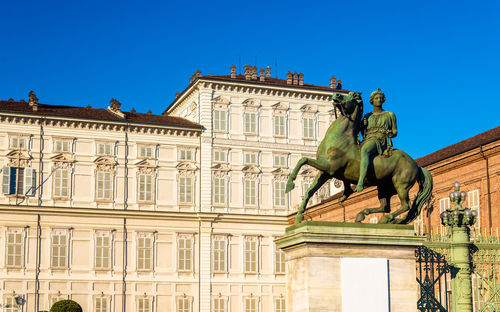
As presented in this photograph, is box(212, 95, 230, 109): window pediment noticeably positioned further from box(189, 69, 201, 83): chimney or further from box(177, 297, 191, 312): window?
box(177, 297, 191, 312): window

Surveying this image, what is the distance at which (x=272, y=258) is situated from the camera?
5056cm

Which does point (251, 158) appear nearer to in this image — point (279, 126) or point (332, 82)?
point (279, 126)

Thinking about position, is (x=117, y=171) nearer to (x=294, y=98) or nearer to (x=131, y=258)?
(x=131, y=258)

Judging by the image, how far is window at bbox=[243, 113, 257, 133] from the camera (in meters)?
51.7

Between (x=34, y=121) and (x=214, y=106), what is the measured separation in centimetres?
1182

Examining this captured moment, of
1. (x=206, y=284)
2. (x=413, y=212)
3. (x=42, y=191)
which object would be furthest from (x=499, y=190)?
(x=42, y=191)

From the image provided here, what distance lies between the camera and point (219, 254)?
49656mm

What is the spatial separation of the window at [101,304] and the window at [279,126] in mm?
16074

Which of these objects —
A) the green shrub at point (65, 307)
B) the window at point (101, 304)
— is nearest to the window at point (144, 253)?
the window at point (101, 304)

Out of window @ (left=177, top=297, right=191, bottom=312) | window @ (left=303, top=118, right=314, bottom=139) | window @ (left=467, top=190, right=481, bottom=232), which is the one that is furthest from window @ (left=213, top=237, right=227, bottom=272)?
window @ (left=467, top=190, right=481, bottom=232)

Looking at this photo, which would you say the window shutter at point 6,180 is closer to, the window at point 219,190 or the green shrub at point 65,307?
the green shrub at point 65,307

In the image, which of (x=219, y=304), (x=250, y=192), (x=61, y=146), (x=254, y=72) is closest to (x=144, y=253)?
(x=219, y=304)

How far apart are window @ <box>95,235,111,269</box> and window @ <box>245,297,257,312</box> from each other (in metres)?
9.27

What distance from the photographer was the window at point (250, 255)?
164 ft
